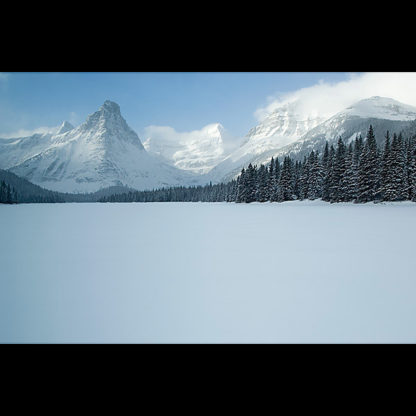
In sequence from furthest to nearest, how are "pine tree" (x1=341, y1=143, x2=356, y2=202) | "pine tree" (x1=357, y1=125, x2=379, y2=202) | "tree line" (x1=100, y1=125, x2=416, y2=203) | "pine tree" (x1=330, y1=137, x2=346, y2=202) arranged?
"pine tree" (x1=330, y1=137, x2=346, y2=202)
"pine tree" (x1=341, y1=143, x2=356, y2=202)
"pine tree" (x1=357, y1=125, x2=379, y2=202)
"tree line" (x1=100, y1=125, x2=416, y2=203)

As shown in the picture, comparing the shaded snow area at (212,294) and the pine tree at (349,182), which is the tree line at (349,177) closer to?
the pine tree at (349,182)

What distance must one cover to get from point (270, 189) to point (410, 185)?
2820 cm

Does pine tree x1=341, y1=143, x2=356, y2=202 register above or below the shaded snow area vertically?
above

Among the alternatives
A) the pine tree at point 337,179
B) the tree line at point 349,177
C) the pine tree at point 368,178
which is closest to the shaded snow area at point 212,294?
the pine tree at point 368,178

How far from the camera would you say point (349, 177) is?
41.5 meters

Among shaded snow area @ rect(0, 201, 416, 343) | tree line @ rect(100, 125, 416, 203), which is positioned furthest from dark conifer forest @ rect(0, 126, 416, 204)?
shaded snow area @ rect(0, 201, 416, 343)

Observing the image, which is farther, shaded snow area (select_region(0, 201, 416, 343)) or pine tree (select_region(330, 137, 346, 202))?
pine tree (select_region(330, 137, 346, 202))

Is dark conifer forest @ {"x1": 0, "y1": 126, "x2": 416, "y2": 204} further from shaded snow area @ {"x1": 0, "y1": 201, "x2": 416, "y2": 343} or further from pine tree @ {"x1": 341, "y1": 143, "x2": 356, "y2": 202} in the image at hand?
shaded snow area @ {"x1": 0, "y1": 201, "x2": 416, "y2": 343}

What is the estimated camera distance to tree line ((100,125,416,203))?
37.2 m

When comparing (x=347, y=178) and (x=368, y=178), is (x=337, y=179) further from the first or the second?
(x=368, y=178)

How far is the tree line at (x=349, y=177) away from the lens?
37.2 meters
